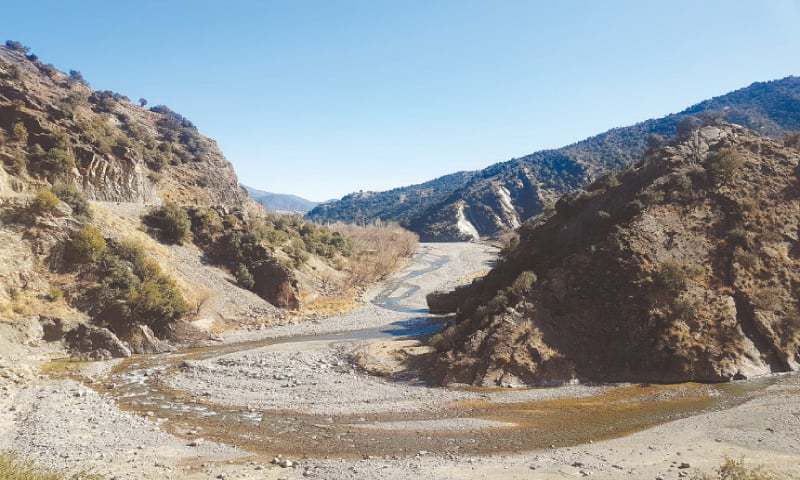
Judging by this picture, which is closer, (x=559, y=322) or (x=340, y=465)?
(x=340, y=465)

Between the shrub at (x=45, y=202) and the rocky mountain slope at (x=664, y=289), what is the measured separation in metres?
24.4

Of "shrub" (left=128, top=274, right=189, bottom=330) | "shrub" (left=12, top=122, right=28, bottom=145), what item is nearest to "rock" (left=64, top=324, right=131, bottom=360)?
"shrub" (left=128, top=274, right=189, bottom=330)

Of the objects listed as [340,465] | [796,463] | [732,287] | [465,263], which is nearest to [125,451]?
[340,465]

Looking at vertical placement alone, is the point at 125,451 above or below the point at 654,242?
below

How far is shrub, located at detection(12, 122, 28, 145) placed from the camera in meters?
33.9

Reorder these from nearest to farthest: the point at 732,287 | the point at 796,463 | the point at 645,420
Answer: the point at 796,463
the point at 645,420
the point at 732,287

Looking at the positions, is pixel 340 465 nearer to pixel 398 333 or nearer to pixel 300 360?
pixel 300 360

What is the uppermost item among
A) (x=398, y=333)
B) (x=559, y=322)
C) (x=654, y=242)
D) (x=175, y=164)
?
(x=175, y=164)

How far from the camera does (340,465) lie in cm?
1213

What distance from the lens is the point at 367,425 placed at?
15.2 metres

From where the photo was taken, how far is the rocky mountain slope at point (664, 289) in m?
19.4

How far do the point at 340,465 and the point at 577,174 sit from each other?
127 m

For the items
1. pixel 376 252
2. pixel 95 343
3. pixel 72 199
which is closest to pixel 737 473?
pixel 95 343

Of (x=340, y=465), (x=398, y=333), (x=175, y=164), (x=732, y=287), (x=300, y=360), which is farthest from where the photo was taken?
(x=175, y=164)
